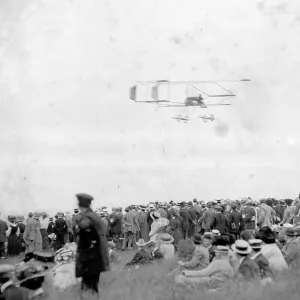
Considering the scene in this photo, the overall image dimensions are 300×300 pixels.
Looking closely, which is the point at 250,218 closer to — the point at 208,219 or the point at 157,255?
the point at 208,219

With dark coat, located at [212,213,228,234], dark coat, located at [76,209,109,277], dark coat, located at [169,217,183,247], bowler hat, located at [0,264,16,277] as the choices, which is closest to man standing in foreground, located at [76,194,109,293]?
dark coat, located at [76,209,109,277]

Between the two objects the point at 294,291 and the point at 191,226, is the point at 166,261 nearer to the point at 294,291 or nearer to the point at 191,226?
the point at 294,291

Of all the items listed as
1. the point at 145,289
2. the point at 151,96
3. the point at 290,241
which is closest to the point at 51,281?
the point at 145,289

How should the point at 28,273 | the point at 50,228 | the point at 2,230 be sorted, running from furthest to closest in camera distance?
the point at 50,228, the point at 2,230, the point at 28,273

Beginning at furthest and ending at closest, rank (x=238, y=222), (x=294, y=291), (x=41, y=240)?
(x=238, y=222) < (x=41, y=240) < (x=294, y=291)

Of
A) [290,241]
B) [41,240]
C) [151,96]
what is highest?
[151,96]

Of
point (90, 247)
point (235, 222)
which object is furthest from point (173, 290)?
point (235, 222)

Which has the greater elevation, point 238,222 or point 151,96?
point 151,96

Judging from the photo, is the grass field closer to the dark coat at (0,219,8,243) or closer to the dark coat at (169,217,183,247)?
the dark coat at (169,217,183,247)
